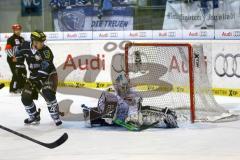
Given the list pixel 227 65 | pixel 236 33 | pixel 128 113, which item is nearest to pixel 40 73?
pixel 128 113

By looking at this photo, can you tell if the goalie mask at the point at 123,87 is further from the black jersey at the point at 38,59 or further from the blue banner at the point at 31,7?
the blue banner at the point at 31,7

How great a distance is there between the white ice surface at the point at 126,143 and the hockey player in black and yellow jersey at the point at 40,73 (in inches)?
13.7

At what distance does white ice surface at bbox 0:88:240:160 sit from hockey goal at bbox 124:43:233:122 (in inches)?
20.8

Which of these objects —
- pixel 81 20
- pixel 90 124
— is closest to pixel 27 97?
pixel 90 124

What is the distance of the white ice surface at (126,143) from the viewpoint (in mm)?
6320

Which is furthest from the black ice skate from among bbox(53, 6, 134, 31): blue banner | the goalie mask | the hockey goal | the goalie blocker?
bbox(53, 6, 134, 31): blue banner

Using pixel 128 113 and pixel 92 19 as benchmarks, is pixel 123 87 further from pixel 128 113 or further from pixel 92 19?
pixel 92 19

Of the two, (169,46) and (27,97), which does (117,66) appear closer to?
(169,46)

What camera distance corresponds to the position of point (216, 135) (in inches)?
296

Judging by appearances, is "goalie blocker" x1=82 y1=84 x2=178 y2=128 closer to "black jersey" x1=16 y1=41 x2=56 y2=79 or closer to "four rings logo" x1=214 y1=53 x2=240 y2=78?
"black jersey" x1=16 y1=41 x2=56 y2=79

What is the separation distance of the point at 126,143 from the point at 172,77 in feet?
7.87

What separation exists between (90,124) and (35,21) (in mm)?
6800

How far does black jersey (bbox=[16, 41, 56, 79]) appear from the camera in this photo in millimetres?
8180

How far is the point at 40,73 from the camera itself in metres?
8.22
